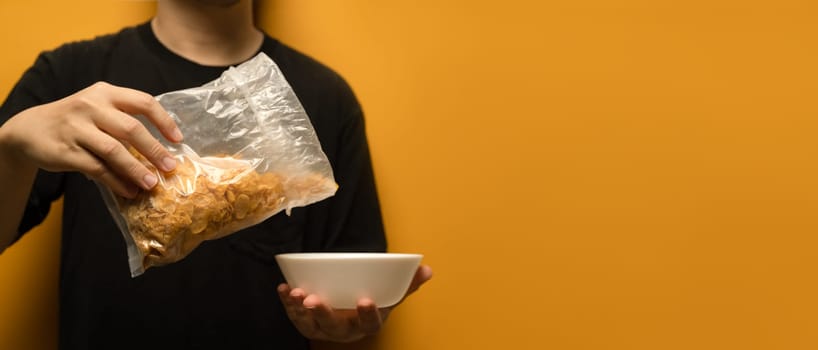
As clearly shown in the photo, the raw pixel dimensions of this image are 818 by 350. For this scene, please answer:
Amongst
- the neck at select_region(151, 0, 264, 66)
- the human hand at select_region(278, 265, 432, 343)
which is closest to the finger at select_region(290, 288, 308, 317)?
the human hand at select_region(278, 265, 432, 343)

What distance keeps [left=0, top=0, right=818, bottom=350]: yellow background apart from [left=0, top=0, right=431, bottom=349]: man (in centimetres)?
8

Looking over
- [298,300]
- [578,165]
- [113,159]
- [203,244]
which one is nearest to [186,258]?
[203,244]

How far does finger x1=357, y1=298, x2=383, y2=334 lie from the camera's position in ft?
2.53

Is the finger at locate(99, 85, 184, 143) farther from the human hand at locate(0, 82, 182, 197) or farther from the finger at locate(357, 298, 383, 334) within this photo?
the finger at locate(357, 298, 383, 334)

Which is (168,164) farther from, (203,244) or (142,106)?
(203,244)

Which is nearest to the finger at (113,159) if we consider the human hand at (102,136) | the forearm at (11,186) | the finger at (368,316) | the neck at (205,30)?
the human hand at (102,136)

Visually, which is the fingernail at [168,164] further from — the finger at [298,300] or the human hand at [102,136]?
the finger at [298,300]

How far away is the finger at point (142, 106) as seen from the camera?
0.67 meters

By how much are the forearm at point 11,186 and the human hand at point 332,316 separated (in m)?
0.30

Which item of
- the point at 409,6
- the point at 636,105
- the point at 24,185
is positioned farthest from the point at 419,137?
the point at 24,185

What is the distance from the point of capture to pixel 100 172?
0.65m

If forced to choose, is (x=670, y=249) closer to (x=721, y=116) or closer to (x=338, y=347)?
(x=721, y=116)

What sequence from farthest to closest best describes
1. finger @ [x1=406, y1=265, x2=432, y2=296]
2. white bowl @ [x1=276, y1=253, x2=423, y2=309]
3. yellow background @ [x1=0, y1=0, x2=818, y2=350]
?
yellow background @ [x1=0, y1=0, x2=818, y2=350], finger @ [x1=406, y1=265, x2=432, y2=296], white bowl @ [x1=276, y1=253, x2=423, y2=309]

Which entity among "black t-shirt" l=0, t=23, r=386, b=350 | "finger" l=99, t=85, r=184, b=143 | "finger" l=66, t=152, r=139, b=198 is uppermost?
"finger" l=99, t=85, r=184, b=143
